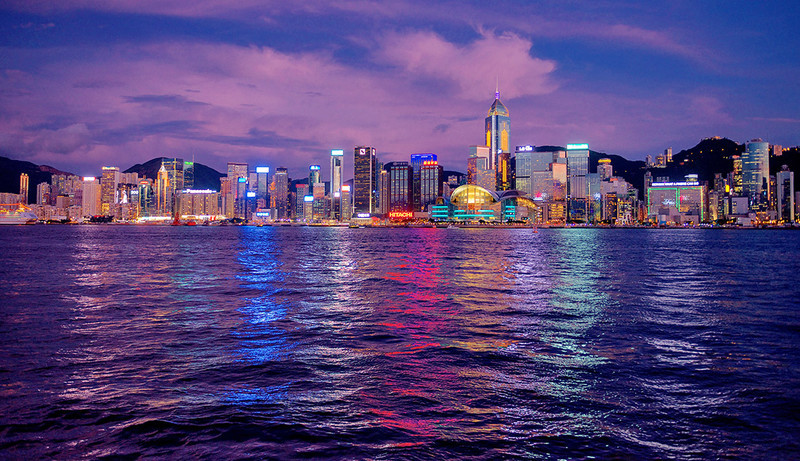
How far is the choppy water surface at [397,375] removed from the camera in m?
9.09

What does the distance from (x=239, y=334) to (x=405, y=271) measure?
88.3 feet

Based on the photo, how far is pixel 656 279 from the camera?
39062 mm

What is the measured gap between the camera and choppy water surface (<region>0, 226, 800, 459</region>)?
29.8 ft

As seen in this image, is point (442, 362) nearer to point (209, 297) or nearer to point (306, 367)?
point (306, 367)

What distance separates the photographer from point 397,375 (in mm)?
13180

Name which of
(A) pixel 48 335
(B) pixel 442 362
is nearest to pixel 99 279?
(A) pixel 48 335

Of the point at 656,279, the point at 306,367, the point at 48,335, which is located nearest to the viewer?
the point at 306,367

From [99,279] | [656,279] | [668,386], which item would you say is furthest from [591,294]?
[99,279]

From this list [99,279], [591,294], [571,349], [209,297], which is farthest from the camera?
[99,279]

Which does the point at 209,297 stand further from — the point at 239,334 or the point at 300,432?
the point at 300,432

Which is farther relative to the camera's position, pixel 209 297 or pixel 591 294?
pixel 591 294

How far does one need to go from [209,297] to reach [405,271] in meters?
20.2

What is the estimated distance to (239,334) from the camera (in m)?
18.4

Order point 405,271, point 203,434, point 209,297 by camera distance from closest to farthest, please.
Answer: point 203,434 → point 209,297 → point 405,271
